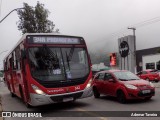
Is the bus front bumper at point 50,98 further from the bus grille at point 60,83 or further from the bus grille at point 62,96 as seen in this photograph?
the bus grille at point 60,83

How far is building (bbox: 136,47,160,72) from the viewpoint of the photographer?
167 feet

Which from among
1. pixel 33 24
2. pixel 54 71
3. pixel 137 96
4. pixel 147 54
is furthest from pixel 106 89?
pixel 147 54

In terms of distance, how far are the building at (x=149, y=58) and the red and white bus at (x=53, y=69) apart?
4007cm

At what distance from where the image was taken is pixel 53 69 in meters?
10.9

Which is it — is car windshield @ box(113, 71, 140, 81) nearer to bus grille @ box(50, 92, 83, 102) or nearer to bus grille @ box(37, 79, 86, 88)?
bus grille @ box(37, 79, 86, 88)

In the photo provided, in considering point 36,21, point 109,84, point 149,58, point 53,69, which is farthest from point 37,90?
point 149,58

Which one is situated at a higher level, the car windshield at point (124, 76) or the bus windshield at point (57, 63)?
the bus windshield at point (57, 63)

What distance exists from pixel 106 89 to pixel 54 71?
3.92m

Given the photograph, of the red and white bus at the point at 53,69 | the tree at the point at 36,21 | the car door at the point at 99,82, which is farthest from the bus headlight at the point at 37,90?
the tree at the point at 36,21

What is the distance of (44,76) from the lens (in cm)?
1069

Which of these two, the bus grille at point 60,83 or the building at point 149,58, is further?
the building at point 149,58

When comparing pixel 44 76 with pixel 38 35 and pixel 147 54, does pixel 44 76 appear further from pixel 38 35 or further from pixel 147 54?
pixel 147 54

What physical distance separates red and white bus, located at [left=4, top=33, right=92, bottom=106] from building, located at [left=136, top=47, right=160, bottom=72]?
40071 mm

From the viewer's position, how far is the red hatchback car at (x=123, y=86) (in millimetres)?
11938
